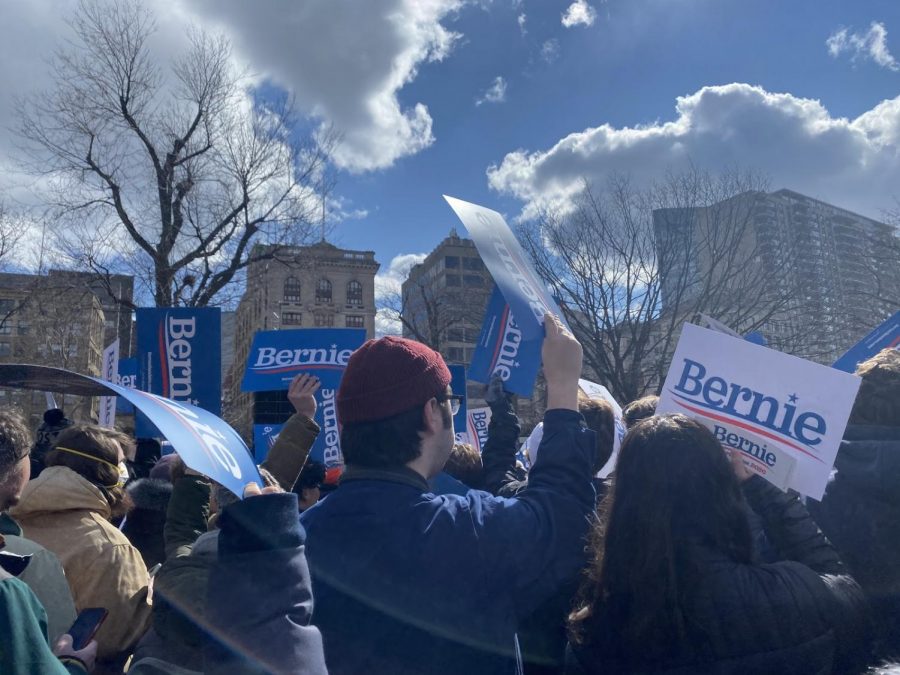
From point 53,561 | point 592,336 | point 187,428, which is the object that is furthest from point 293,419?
point 592,336

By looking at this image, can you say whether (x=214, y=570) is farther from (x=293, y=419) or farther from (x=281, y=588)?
(x=293, y=419)

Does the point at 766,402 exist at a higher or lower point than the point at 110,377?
lower

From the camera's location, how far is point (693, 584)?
5.83 feet

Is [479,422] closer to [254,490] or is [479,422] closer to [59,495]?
[59,495]

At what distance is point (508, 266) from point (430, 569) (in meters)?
1.36

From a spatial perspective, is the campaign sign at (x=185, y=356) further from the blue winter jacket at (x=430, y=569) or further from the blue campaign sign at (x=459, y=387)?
the blue winter jacket at (x=430, y=569)

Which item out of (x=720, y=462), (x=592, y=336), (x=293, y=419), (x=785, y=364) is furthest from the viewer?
(x=592, y=336)

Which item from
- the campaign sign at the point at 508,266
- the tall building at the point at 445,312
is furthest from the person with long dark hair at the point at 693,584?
the tall building at the point at 445,312

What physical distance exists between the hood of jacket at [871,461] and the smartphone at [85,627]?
2.63m

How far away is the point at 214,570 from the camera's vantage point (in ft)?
4.87

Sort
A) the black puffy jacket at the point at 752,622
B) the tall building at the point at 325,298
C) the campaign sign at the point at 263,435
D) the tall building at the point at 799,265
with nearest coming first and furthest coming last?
the black puffy jacket at the point at 752,622 < the campaign sign at the point at 263,435 < the tall building at the point at 799,265 < the tall building at the point at 325,298

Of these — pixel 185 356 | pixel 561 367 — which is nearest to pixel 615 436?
pixel 561 367

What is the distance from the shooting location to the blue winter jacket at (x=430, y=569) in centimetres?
154

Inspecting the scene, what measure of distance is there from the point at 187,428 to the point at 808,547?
1768mm
